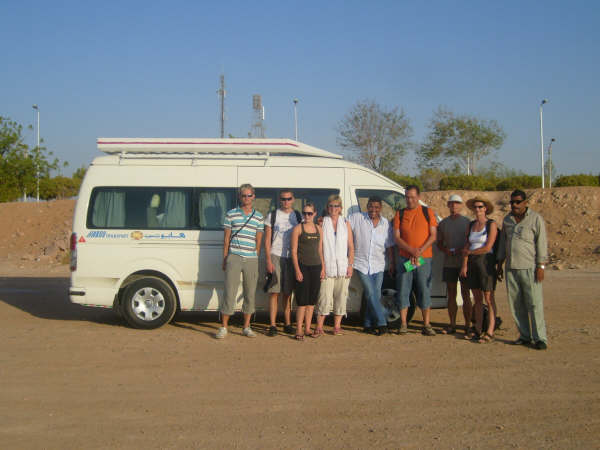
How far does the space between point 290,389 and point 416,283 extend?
3039 millimetres

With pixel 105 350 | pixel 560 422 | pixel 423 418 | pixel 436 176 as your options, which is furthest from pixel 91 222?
pixel 436 176

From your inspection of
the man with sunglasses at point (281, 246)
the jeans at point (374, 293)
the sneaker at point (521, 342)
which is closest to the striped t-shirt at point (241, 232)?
the man with sunglasses at point (281, 246)

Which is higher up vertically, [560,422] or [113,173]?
[113,173]

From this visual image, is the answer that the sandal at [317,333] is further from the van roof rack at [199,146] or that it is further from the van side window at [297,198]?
the van roof rack at [199,146]

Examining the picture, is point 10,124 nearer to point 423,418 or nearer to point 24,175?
point 24,175

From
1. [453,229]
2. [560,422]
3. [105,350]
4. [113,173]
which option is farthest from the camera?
[113,173]

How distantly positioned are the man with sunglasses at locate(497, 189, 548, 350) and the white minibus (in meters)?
1.30

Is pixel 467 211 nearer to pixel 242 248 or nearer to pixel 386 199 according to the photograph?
pixel 386 199

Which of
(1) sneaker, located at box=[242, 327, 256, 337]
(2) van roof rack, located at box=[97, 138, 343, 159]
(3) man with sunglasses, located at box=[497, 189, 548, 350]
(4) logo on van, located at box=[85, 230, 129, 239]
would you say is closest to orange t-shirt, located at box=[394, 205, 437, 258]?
(3) man with sunglasses, located at box=[497, 189, 548, 350]

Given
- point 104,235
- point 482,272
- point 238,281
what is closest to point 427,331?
point 482,272

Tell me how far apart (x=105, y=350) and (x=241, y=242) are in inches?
87.0

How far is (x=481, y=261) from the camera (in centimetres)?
737

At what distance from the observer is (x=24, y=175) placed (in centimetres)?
3475

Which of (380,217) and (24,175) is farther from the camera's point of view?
(24,175)
